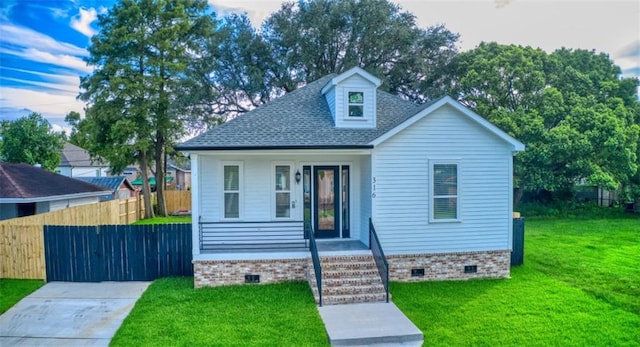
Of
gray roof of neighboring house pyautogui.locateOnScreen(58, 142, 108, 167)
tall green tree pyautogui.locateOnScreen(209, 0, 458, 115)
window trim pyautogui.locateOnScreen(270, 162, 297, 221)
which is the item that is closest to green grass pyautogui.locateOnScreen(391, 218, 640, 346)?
window trim pyautogui.locateOnScreen(270, 162, 297, 221)

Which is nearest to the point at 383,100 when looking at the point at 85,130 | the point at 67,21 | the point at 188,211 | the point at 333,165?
the point at 333,165

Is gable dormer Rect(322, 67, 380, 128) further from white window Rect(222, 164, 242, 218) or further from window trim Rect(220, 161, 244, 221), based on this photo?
white window Rect(222, 164, 242, 218)

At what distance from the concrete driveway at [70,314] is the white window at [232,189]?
282 cm

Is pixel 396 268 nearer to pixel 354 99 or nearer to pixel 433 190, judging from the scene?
pixel 433 190

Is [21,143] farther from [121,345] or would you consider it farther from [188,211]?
[121,345]

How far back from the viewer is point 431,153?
33.4 ft

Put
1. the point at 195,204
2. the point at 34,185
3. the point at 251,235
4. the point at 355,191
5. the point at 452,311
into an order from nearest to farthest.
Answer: the point at 452,311
the point at 195,204
the point at 251,235
the point at 355,191
the point at 34,185

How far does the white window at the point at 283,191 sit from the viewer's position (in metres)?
11.2

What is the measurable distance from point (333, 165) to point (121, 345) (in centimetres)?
690

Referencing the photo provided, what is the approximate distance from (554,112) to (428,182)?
15.2 meters

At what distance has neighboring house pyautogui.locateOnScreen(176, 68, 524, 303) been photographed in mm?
9805

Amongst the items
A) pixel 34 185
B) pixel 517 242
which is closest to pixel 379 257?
pixel 517 242

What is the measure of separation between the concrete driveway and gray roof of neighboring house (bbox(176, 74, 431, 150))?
12.7 ft

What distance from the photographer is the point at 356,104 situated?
11516 mm
